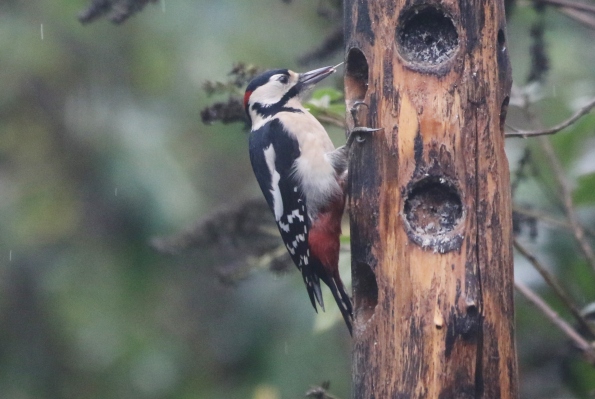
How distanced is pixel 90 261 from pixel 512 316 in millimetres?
4647

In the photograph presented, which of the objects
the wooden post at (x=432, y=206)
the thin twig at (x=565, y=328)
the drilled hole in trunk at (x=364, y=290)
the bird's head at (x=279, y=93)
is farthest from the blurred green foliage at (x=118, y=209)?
the wooden post at (x=432, y=206)

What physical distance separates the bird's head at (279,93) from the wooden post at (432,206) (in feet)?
3.59

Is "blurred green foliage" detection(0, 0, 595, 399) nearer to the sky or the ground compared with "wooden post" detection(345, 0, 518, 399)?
nearer to the ground

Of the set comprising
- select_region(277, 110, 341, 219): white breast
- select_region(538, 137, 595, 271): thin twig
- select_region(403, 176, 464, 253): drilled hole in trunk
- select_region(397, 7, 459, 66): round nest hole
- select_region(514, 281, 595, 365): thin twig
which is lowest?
select_region(514, 281, 595, 365): thin twig

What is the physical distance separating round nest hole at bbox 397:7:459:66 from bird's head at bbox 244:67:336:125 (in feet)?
3.75

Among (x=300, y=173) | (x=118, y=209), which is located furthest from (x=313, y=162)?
(x=118, y=209)

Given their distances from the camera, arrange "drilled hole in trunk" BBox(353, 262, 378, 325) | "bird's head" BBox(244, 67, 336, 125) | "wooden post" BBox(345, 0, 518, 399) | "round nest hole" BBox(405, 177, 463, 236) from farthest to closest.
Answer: "bird's head" BBox(244, 67, 336, 125) < "drilled hole in trunk" BBox(353, 262, 378, 325) < "round nest hole" BBox(405, 177, 463, 236) < "wooden post" BBox(345, 0, 518, 399)

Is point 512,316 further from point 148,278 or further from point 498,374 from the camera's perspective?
point 148,278

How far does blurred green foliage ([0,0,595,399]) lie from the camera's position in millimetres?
6566

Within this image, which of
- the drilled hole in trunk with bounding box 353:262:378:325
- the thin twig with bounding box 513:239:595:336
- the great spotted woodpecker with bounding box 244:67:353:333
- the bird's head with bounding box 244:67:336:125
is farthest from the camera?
the bird's head with bounding box 244:67:336:125

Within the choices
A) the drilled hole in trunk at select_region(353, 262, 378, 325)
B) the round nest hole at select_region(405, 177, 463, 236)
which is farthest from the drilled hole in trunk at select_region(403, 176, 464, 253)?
the drilled hole in trunk at select_region(353, 262, 378, 325)

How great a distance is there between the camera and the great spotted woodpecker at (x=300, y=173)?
375cm

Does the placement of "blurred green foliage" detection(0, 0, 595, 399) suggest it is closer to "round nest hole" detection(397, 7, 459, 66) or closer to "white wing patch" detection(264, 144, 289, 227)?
"white wing patch" detection(264, 144, 289, 227)

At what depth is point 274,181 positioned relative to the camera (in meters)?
4.01
